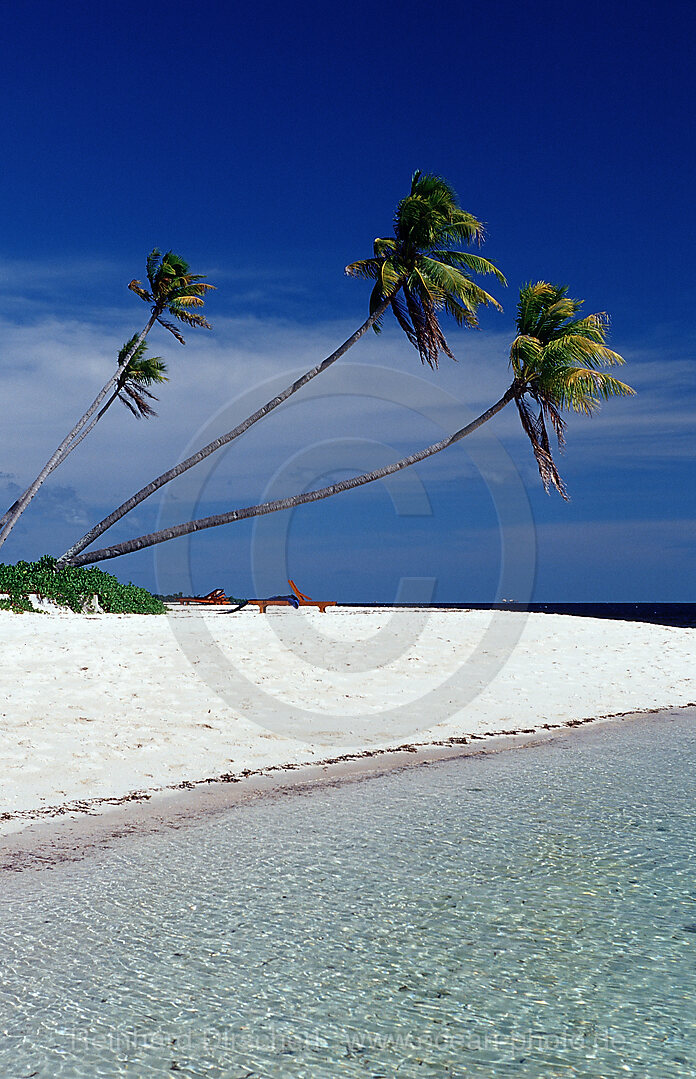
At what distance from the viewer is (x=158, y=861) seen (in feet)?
19.5

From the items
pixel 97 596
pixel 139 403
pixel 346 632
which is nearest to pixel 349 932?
pixel 346 632

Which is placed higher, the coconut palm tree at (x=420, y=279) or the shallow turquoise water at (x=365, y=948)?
the coconut palm tree at (x=420, y=279)

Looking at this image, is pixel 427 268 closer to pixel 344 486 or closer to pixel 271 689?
pixel 344 486

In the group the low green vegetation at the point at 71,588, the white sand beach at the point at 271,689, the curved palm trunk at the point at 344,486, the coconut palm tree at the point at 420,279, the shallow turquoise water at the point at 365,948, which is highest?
the coconut palm tree at the point at 420,279

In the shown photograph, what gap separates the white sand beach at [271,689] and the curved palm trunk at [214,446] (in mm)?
6575

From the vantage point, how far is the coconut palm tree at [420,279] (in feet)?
78.9

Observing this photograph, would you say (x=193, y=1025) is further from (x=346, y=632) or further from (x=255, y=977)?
(x=346, y=632)

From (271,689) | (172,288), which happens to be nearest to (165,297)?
(172,288)

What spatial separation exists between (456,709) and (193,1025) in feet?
29.2

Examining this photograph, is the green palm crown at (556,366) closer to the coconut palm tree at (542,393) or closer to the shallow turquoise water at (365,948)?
the coconut palm tree at (542,393)

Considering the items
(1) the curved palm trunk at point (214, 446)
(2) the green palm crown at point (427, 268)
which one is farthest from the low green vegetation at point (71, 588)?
(2) the green palm crown at point (427, 268)

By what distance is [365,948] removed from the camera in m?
4.60

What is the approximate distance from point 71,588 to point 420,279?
1318cm

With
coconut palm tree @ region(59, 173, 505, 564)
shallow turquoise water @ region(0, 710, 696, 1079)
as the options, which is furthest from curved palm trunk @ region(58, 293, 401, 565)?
shallow turquoise water @ region(0, 710, 696, 1079)
